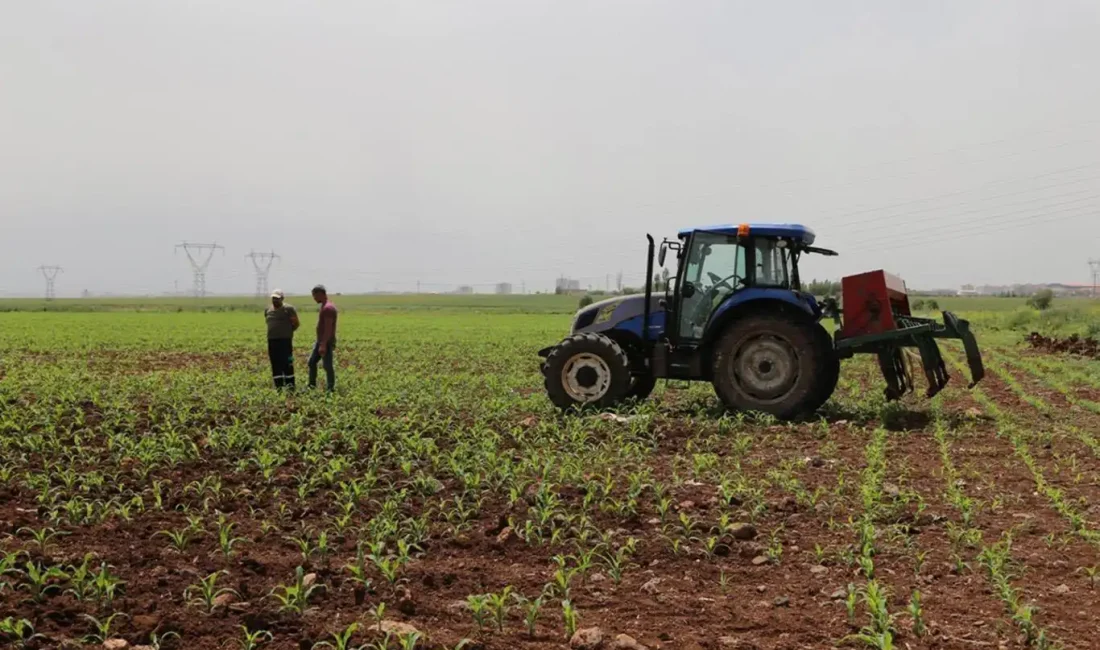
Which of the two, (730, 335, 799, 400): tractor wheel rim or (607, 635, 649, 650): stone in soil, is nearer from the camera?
(607, 635, 649, 650): stone in soil

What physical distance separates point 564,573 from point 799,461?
3.68m

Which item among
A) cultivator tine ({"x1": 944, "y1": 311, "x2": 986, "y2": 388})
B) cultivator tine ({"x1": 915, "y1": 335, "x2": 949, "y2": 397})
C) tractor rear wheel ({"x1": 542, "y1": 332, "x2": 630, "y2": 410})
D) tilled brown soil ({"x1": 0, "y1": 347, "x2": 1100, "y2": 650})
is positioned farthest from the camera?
tractor rear wheel ({"x1": 542, "y1": 332, "x2": 630, "y2": 410})

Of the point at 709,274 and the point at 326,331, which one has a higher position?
the point at 709,274

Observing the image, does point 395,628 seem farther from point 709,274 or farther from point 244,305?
point 244,305

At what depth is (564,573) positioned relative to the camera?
16.1ft

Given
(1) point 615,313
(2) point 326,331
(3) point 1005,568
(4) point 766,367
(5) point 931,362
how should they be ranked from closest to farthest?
1. (3) point 1005,568
2. (5) point 931,362
3. (4) point 766,367
4. (1) point 615,313
5. (2) point 326,331

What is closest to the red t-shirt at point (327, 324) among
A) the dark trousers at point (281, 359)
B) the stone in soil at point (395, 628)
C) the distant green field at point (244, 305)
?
the dark trousers at point (281, 359)

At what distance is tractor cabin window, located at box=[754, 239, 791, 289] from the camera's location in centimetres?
1103

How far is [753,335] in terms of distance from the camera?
1074cm

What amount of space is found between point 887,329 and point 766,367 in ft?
4.64

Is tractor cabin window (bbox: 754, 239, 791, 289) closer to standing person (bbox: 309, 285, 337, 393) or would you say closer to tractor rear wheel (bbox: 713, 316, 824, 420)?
tractor rear wheel (bbox: 713, 316, 824, 420)

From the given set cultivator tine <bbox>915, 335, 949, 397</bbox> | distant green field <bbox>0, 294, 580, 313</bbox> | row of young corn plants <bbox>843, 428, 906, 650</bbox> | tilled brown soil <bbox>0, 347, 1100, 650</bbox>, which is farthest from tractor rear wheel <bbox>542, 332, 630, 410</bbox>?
distant green field <bbox>0, 294, 580, 313</bbox>

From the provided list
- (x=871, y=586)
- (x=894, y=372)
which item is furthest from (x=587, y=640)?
(x=894, y=372)

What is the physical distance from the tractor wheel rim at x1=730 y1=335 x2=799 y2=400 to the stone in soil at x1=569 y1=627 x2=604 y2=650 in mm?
7216
